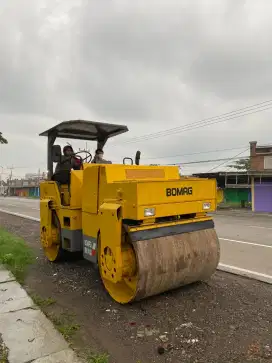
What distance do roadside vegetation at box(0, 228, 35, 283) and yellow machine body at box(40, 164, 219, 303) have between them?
131 centimetres

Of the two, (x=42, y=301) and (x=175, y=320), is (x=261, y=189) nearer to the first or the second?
(x=175, y=320)

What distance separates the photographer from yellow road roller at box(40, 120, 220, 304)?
407cm

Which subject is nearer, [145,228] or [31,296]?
[145,228]

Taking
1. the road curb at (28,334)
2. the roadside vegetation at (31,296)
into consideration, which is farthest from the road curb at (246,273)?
the road curb at (28,334)

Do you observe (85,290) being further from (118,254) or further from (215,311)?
(215,311)

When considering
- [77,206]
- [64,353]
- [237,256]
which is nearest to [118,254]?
[64,353]

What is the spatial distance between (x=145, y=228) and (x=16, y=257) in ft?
12.9

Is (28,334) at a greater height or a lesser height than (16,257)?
lesser

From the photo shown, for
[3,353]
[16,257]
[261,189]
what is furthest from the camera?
[261,189]

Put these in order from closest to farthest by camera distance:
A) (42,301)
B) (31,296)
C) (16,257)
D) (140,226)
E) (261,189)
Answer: (140,226) → (42,301) → (31,296) → (16,257) → (261,189)

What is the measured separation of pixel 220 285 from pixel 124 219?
2.02 meters

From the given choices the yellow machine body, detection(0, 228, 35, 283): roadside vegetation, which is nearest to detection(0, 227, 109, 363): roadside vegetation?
detection(0, 228, 35, 283): roadside vegetation

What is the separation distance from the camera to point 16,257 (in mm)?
6988

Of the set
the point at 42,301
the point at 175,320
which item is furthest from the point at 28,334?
the point at 175,320
